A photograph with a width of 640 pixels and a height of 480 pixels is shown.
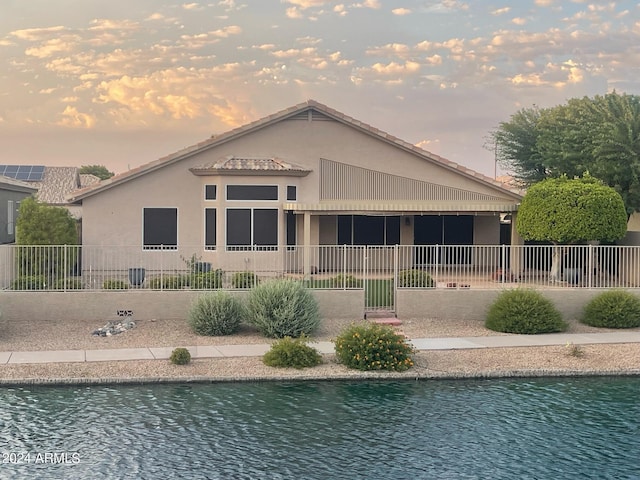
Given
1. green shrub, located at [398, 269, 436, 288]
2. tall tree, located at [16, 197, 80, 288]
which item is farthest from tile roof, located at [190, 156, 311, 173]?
green shrub, located at [398, 269, 436, 288]

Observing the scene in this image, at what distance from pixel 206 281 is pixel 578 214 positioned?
1196cm

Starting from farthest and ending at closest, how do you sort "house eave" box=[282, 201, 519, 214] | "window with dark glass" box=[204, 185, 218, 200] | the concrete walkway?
"window with dark glass" box=[204, 185, 218, 200] < "house eave" box=[282, 201, 519, 214] < the concrete walkway

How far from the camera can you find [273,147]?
2795 centimetres

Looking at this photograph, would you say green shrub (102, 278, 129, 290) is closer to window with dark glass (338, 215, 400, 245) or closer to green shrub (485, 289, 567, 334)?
green shrub (485, 289, 567, 334)

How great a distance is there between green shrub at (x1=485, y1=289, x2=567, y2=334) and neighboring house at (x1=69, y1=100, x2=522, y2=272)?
7.43 m

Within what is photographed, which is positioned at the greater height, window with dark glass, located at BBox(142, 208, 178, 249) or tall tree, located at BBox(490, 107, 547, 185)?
tall tree, located at BBox(490, 107, 547, 185)

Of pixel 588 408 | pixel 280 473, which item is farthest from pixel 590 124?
pixel 280 473

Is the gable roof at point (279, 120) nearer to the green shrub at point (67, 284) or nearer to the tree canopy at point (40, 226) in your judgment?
the tree canopy at point (40, 226)

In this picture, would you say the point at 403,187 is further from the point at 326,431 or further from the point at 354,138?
the point at 326,431

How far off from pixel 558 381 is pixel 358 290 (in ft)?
21.9

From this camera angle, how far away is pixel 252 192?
27.0m

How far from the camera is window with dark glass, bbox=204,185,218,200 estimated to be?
2711cm

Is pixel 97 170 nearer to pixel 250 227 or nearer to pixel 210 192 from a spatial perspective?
pixel 210 192

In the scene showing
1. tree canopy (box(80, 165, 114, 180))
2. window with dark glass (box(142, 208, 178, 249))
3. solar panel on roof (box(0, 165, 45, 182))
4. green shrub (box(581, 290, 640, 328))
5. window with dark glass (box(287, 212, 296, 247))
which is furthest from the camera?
tree canopy (box(80, 165, 114, 180))
